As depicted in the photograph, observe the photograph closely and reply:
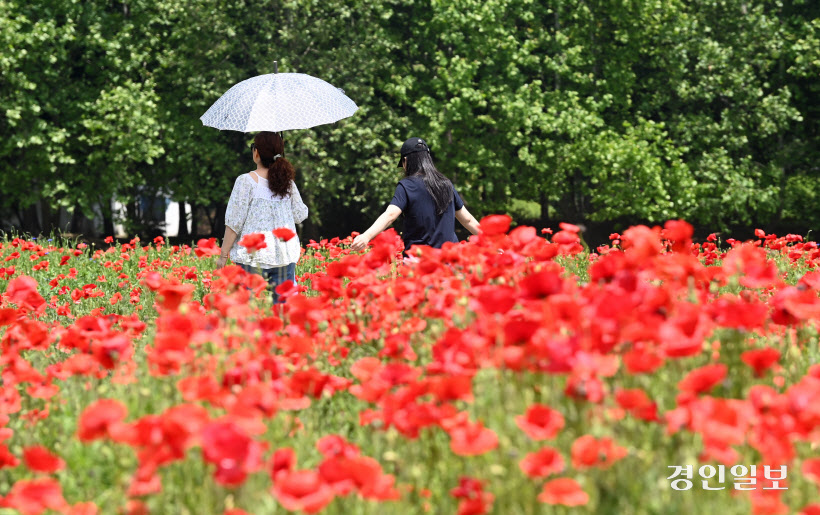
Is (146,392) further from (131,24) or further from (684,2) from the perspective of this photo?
(684,2)

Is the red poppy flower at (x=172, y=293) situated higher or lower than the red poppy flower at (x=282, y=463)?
higher

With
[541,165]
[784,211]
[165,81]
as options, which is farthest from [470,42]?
[784,211]

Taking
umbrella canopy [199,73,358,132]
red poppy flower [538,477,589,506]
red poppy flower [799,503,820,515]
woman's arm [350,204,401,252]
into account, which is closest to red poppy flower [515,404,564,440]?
red poppy flower [538,477,589,506]

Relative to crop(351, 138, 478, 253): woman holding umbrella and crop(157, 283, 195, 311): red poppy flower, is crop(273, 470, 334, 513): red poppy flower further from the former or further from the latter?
crop(351, 138, 478, 253): woman holding umbrella

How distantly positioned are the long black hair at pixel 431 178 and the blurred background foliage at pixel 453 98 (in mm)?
11656

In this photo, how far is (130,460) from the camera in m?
2.85

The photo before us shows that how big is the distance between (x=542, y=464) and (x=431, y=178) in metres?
4.20

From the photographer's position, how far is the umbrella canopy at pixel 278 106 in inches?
271

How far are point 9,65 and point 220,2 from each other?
15.1 ft

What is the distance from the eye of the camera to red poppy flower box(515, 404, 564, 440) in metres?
2.27

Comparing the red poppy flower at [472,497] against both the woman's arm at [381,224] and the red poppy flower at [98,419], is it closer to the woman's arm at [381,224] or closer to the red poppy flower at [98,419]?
the red poppy flower at [98,419]

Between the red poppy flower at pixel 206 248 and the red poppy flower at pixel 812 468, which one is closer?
the red poppy flower at pixel 812 468

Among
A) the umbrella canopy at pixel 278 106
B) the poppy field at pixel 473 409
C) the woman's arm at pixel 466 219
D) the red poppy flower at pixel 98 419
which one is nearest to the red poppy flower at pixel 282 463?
the poppy field at pixel 473 409

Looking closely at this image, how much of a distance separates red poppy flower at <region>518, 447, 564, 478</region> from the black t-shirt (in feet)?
13.0
